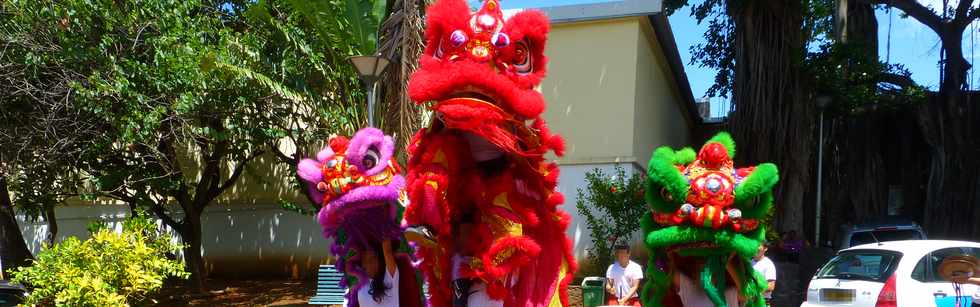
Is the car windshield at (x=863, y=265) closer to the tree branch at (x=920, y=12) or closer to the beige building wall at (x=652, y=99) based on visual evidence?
the beige building wall at (x=652, y=99)

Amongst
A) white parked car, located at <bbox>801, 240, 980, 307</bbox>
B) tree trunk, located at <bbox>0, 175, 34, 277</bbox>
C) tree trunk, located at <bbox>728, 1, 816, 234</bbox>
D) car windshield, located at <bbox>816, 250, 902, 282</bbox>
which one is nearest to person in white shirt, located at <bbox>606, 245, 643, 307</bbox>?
white parked car, located at <bbox>801, 240, 980, 307</bbox>

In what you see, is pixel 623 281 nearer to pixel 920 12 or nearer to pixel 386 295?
pixel 386 295

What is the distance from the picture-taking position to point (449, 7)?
3.47 meters

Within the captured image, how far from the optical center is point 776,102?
13156 mm

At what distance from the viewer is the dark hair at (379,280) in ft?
12.9

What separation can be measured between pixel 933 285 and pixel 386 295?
5372 mm

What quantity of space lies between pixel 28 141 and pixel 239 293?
4.54 metres

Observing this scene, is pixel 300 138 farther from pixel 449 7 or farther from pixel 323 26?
pixel 449 7

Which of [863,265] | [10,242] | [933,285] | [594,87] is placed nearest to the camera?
[933,285]

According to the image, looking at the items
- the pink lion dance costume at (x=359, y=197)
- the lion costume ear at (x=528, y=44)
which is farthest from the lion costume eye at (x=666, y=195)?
the pink lion dance costume at (x=359, y=197)

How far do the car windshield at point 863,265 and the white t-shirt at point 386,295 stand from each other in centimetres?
516

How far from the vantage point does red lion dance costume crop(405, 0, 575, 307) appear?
315cm

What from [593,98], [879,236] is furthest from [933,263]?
[879,236]

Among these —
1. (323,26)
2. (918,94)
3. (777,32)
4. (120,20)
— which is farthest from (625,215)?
(918,94)
